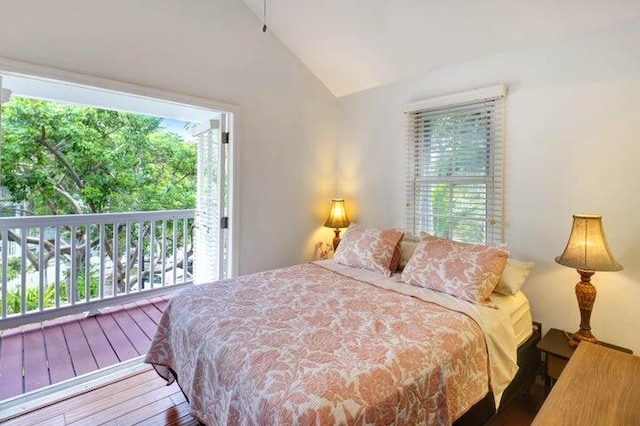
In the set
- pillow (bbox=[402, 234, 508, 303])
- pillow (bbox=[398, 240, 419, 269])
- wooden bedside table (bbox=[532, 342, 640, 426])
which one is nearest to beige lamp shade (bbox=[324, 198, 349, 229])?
pillow (bbox=[398, 240, 419, 269])

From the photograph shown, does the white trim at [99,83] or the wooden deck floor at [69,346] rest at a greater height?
the white trim at [99,83]

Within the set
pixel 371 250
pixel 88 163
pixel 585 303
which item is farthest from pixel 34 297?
pixel 585 303

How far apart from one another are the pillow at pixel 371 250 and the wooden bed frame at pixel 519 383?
3.23 feet

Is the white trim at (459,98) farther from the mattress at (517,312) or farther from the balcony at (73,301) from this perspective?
the balcony at (73,301)

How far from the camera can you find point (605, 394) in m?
1.09

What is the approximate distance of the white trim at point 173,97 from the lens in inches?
76.5

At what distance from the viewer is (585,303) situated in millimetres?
1888

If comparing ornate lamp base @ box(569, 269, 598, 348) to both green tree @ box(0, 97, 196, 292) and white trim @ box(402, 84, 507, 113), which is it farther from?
green tree @ box(0, 97, 196, 292)

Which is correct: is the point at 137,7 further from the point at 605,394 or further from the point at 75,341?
the point at 605,394

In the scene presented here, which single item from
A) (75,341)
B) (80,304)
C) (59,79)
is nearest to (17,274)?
(80,304)

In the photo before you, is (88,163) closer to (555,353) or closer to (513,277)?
(513,277)

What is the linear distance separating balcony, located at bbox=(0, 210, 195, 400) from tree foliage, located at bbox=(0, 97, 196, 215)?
53 cm

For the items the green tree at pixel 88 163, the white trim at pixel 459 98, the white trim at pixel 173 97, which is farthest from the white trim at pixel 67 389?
the white trim at pixel 459 98

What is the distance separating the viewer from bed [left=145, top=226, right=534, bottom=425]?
→ 112 cm
